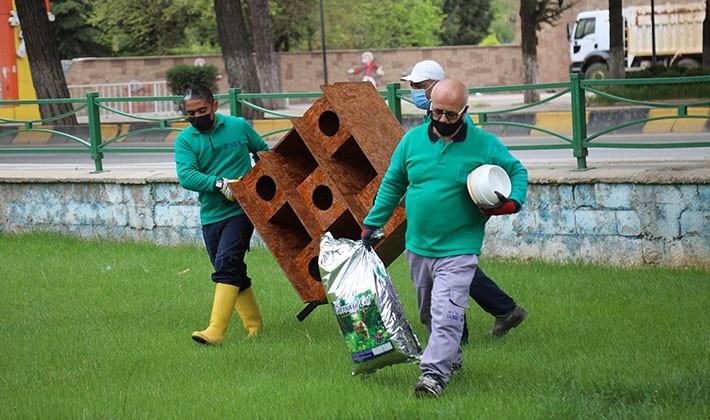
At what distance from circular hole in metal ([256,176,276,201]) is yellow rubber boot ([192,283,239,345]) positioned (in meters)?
0.62

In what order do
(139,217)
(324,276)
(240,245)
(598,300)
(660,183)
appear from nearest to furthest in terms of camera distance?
(324,276)
(240,245)
(598,300)
(660,183)
(139,217)

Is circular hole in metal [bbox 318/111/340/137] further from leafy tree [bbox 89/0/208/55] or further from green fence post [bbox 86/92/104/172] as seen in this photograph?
leafy tree [bbox 89/0/208/55]

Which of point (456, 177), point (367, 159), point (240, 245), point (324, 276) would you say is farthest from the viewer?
point (240, 245)

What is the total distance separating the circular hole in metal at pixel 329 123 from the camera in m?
7.46

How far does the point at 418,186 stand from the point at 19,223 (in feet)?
27.0

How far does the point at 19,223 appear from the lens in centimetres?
1324

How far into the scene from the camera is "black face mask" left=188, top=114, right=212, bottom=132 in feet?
25.0

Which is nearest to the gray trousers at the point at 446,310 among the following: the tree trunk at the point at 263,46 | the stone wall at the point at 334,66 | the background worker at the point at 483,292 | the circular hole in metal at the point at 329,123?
the background worker at the point at 483,292

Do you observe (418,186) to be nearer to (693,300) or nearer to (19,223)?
(693,300)

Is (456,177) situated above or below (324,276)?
above

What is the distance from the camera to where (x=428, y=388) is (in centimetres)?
586

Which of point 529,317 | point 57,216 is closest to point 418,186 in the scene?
point 529,317

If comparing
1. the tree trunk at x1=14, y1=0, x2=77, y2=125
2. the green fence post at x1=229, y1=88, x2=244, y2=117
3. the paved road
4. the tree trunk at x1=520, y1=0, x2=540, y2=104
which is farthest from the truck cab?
the green fence post at x1=229, y1=88, x2=244, y2=117

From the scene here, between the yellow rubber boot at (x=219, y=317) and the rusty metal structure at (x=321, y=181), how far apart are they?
0.40 m
